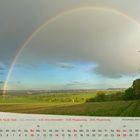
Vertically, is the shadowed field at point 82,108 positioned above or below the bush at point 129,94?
below

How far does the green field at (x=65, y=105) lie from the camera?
166 cm

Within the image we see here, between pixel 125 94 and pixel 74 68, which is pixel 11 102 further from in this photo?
pixel 125 94

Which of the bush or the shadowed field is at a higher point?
the bush

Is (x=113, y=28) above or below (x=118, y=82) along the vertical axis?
above

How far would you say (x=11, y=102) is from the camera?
170 cm

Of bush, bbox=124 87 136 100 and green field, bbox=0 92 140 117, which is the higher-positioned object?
bush, bbox=124 87 136 100

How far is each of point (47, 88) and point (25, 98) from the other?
7 centimetres

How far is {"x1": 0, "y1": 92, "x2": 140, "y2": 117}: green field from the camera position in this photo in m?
1.66

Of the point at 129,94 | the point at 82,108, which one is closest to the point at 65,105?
the point at 82,108

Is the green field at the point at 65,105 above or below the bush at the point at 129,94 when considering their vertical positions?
below

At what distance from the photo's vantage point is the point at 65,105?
1.69m

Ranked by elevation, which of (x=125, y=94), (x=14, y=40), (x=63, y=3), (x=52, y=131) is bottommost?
(x=52, y=131)

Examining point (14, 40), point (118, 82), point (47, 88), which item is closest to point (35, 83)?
point (47, 88)

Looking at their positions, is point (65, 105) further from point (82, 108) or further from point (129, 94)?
point (129, 94)
